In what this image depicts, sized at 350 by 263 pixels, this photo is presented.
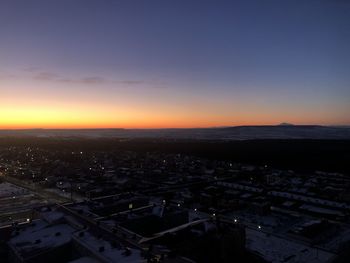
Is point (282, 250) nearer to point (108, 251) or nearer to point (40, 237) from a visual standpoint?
point (108, 251)

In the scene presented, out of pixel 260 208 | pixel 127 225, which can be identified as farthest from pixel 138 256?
pixel 260 208

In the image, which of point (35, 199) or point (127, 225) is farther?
point (35, 199)

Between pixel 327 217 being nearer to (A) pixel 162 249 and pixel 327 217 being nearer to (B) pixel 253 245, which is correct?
(B) pixel 253 245

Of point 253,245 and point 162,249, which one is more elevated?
point 162,249

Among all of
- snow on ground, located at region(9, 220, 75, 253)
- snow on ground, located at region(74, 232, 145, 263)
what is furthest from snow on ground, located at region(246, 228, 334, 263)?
snow on ground, located at region(9, 220, 75, 253)

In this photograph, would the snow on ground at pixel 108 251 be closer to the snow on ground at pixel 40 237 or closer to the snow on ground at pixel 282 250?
the snow on ground at pixel 40 237

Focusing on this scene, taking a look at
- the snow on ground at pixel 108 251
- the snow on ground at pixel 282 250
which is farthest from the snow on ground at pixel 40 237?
the snow on ground at pixel 282 250

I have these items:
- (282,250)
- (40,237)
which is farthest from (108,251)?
(282,250)

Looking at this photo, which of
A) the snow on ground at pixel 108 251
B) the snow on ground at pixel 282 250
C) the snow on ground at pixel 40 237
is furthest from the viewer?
the snow on ground at pixel 282 250
